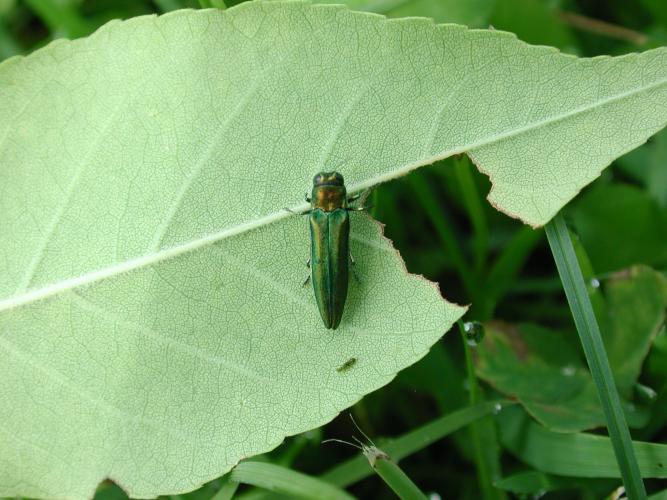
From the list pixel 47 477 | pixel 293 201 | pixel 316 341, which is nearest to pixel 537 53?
pixel 293 201

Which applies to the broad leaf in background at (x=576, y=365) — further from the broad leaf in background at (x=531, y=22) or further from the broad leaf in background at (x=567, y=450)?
the broad leaf in background at (x=531, y=22)

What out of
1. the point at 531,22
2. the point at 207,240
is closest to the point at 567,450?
the point at 207,240

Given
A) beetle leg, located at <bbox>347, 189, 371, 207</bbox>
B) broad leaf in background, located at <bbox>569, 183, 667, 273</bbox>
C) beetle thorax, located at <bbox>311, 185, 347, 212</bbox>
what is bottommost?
beetle thorax, located at <bbox>311, 185, 347, 212</bbox>

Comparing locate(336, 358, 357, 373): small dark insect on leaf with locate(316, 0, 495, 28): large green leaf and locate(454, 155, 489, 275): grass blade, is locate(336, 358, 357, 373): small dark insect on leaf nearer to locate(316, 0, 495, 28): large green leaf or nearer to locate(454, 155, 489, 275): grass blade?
locate(454, 155, 489, 275): grass blade

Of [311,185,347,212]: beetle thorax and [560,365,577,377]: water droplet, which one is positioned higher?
[311,185,347,212]: beetle thorax

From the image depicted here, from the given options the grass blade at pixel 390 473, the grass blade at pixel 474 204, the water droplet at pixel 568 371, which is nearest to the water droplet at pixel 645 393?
the water droplet at pixel 568 371

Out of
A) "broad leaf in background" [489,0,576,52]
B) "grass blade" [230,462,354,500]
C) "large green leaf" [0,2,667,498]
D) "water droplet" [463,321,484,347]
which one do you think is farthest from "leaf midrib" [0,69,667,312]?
"broad leaf in background" [489,0,576,52]

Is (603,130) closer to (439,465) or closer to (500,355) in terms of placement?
(500,355)

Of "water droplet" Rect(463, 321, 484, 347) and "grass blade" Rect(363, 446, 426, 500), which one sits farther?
"water droplet" Rect(463, 321, 484, 347)
